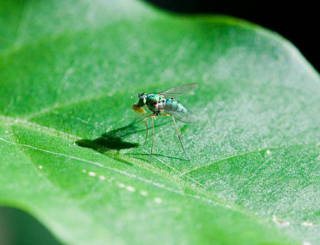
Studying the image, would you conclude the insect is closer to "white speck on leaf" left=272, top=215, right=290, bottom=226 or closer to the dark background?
"white speck on leaf" left=272, top=215, right=290, bottom=226

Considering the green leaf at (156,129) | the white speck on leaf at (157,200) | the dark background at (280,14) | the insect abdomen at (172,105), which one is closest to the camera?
the green leaf at (156,129)

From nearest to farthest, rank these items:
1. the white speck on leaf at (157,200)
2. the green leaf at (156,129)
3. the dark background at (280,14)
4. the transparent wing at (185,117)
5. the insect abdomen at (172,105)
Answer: the green leaf at (156,129) → the white speck on leaf at (157,200) → the transparent wing at (185,117) → the insect abdomen at (172,105) → the dark background at (280,14)

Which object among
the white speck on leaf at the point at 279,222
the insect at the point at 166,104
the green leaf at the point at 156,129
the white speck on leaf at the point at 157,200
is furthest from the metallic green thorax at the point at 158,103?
the white speck on leaf at the point at 279,222

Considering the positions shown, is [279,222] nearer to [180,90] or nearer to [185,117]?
[185,117]

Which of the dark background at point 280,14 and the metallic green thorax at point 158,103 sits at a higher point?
the dark background at point 280,14

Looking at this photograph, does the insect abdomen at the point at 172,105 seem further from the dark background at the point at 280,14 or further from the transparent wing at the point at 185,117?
the dark background at the point at 280,14

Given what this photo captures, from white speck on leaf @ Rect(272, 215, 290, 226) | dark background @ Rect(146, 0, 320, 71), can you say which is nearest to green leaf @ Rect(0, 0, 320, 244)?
white speck on leaf @ Rect(272, 215, 290, 226)

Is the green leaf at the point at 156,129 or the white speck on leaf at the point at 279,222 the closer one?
the green leaf at the point at 156,129

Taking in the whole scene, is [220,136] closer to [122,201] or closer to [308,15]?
[122,201]
